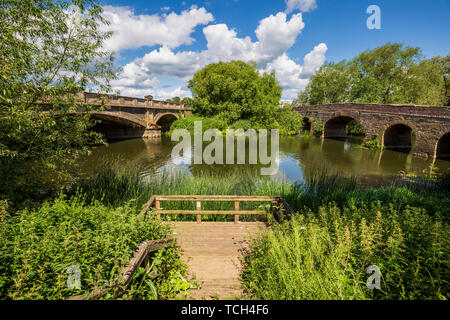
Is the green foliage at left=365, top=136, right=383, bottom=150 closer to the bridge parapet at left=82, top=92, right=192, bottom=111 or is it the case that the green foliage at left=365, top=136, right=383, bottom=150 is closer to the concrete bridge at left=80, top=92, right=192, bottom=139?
the concrete bridge at left=80, top=92, right=192, bottom=139

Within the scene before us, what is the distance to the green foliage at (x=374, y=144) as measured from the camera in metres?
22.1

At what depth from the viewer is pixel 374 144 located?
22312 millimetres

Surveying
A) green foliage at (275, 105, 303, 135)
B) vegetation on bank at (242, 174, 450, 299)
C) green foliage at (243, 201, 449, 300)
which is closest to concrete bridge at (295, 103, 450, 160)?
green foliage at (275, 105, 303, 135)

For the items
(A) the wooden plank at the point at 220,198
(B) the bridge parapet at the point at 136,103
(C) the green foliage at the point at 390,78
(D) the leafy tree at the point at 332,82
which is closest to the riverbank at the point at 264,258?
(A) the wooden plank at the point at 220,198

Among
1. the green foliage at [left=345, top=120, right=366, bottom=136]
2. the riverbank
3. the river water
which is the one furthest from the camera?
the green foliage at [left=345, top=120, right=366, bottom=136]

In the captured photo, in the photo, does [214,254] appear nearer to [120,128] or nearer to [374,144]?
[374,144]

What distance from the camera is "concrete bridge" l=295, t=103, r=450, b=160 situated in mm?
16984

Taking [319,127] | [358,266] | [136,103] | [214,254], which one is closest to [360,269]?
[358,266]

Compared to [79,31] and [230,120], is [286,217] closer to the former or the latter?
[79,31]

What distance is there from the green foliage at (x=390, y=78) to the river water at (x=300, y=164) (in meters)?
16.6

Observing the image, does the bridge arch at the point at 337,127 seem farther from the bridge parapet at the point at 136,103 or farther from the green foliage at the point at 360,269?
the green foliage at the point at 360,269

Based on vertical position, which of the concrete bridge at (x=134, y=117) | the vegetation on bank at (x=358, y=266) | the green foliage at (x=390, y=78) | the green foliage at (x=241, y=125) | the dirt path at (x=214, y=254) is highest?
the green foliage at (x=390, y=78)

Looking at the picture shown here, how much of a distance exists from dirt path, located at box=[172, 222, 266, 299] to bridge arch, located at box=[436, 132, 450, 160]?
67.5 feet
